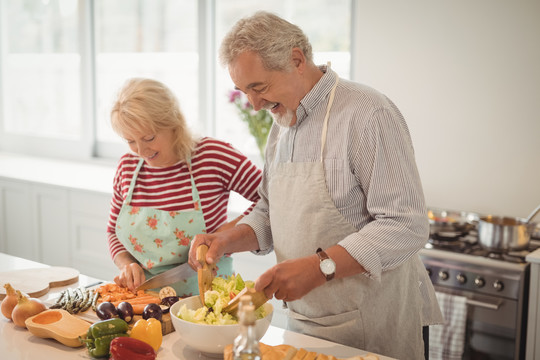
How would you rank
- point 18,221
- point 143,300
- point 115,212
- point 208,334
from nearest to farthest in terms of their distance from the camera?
point 208,334 < point 143,300 < point 115,212 < point 18,221

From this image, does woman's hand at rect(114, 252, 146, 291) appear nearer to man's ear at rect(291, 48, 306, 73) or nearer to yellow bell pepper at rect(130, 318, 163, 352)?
yellow bell pepper at rect(130, 318, 163, 352)

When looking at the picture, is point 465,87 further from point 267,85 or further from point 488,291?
point 267,85

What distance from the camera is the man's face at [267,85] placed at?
59.3 inches

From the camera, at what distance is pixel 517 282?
222cm

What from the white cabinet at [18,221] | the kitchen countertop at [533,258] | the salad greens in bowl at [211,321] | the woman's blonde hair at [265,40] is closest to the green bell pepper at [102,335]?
the salad greens in bowl at [211,321]

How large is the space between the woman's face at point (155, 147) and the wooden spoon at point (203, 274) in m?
0.45

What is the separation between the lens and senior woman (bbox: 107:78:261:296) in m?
1.95

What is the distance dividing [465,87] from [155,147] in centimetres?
154

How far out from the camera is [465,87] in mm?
2734

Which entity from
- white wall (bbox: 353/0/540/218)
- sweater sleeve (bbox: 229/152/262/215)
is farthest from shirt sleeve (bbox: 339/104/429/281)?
white wall (bbox: 353/0/540/218)

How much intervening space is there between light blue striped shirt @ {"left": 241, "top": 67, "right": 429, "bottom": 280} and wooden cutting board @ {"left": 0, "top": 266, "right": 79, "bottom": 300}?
0.90 metres

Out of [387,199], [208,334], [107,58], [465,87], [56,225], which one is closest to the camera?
[208,334]

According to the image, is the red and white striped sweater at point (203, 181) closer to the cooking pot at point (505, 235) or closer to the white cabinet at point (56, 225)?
the cooking pot at point (505, 235)

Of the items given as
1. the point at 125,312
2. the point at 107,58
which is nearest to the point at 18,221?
the point at 107,58
